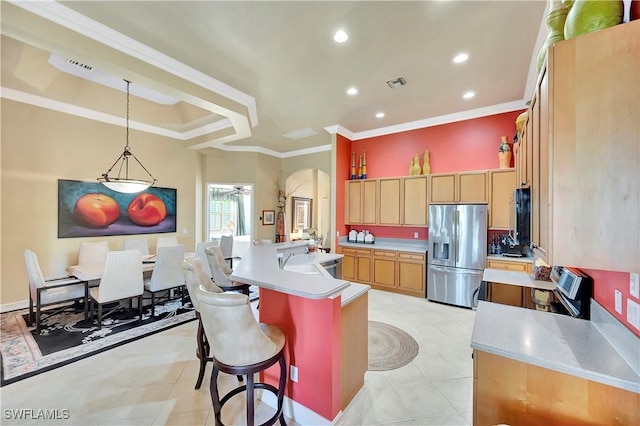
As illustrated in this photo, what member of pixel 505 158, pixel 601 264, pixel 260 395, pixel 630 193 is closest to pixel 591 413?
pixel 601 264

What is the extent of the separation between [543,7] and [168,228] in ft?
21.8

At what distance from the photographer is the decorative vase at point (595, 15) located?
1114 millimetres

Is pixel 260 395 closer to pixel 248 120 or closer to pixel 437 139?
pixel 248 120

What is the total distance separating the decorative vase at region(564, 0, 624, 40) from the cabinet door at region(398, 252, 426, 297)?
382cm

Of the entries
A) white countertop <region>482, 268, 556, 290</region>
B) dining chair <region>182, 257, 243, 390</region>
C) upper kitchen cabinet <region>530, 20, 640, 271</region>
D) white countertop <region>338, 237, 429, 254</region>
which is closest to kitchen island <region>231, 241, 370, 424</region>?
dining chair <region>182, 257, 243, 390</region>

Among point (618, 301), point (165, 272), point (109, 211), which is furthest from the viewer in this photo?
point (109, 211)

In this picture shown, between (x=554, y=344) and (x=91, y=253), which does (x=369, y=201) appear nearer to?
(x=554, y=344)

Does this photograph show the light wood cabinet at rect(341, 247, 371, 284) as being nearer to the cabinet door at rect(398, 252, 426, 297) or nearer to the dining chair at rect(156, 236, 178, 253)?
the cabinet door at rect(398, 252, 426, 297)

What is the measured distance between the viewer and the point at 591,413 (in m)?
1.11

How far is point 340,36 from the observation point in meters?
2.59

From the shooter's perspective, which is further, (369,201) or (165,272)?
(369,201)

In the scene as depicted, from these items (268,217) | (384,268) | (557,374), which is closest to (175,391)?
(557,374)

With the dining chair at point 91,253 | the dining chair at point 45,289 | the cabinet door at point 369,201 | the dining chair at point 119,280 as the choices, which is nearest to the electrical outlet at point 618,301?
the cabinet door at point 369,201

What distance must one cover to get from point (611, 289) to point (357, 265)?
401 cm
